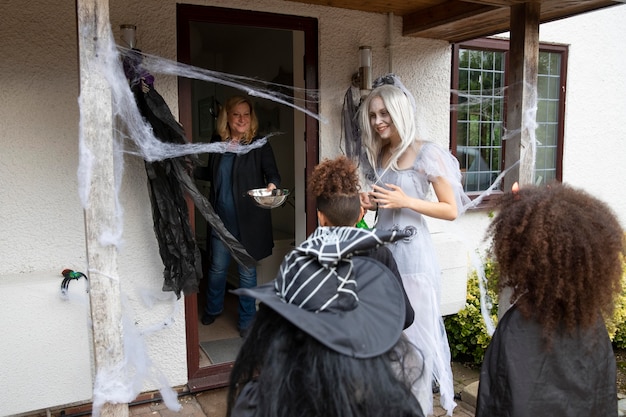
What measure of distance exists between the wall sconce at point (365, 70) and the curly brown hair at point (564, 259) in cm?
231

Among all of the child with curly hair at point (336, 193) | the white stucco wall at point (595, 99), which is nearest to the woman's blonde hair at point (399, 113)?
the child with curly hair at point (336, 193)

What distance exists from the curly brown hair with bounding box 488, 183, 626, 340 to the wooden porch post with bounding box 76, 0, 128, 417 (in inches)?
64.4

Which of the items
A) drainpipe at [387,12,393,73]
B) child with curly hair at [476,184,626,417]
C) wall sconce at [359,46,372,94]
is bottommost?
child with curly hair at [476,184,626,417]

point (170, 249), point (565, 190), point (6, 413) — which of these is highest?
point (565, 190)

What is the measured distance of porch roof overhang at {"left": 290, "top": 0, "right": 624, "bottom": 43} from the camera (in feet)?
11.1

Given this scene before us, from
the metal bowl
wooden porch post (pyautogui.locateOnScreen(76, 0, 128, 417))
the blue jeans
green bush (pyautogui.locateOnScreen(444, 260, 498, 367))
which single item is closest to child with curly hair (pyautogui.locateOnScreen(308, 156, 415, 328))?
wooden porch post (pyautogui.locateOnScreen(76, 0, 128, 417))

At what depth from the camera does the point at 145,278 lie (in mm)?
3398

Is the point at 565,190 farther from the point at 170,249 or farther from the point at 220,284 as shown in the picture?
the point at 220,284

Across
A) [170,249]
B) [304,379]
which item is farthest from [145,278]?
[304,379]

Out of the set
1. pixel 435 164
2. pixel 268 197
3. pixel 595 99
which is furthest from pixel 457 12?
pixel 595 99

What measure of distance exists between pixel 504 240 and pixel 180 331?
2501 millimetres

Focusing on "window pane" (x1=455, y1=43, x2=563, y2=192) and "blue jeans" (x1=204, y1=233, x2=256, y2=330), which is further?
"window pane" (x1=455, y1=43, x2=563, y2=192)

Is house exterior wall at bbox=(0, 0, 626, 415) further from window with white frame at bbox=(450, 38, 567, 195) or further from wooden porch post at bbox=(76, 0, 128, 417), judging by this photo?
window with white frame at bbox=(450, 38, 567, 195)

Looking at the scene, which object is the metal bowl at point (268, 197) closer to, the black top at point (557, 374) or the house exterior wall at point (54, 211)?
the house exterior wall at point (54, 211)
